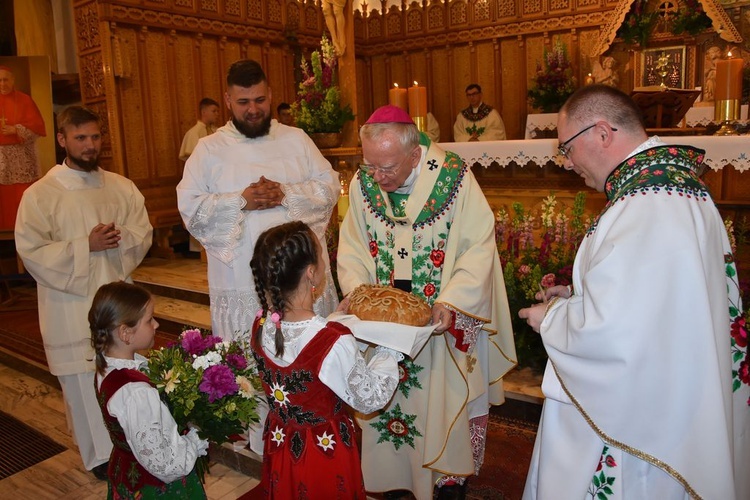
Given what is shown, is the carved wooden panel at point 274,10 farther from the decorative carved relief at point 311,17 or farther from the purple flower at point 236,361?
the purple flower at point 236,361

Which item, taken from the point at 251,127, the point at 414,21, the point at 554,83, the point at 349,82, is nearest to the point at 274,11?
the point at 414,21

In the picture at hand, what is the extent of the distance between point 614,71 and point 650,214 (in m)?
8.76

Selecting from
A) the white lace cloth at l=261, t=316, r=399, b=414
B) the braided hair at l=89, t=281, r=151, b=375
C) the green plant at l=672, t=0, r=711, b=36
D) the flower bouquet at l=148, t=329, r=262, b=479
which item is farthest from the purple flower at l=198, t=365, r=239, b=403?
the green plant at l=672, t=0, r=711, b=36

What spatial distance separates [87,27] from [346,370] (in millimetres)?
7888

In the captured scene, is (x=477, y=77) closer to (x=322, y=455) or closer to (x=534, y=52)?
(x=534, y=52)

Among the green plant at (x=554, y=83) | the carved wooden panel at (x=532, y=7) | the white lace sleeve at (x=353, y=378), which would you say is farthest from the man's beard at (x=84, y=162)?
the carved wooden panel at (x=532, y=7)

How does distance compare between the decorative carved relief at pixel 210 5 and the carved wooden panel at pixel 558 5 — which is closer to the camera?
the decorative carved relief at pixel 210 5

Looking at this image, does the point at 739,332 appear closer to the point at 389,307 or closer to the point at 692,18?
the point at 389,307

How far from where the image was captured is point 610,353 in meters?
1.71

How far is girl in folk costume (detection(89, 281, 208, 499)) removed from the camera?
217 cm

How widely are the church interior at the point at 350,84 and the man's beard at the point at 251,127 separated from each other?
1517mm

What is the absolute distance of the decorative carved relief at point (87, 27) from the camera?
26.2 feet

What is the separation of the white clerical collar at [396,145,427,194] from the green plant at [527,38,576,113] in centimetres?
734

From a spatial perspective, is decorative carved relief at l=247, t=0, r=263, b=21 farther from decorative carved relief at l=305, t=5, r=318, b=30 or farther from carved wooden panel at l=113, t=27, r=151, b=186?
carved wooden panel at l=113, t=27, r=151, b=186
